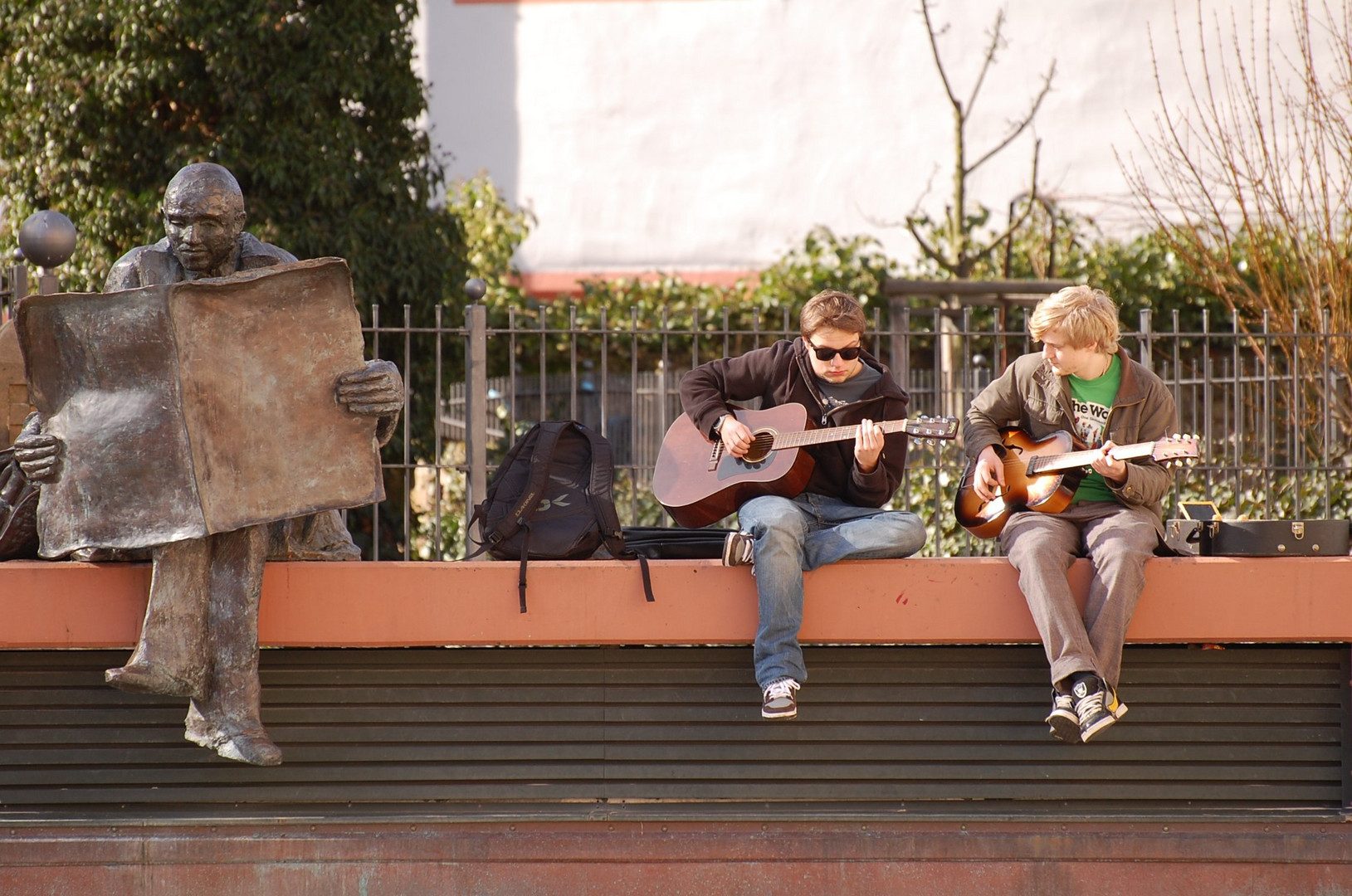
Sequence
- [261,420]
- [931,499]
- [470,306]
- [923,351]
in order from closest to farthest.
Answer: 1. [261,420]
2. [470,306]
3. [931,499]
4. [923,351]

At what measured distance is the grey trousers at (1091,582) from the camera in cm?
423

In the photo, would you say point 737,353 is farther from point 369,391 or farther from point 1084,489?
point 369,391

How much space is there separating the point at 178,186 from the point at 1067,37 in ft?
38.5

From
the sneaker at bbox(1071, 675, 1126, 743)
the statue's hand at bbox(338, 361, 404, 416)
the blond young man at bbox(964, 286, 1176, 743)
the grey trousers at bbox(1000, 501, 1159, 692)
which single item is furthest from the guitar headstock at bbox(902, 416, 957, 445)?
the statue's hand at bbox(338, 361, 404, 416)

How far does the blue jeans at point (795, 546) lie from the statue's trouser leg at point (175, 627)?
1.68 metres

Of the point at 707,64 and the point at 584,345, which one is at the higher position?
the point at 707,64

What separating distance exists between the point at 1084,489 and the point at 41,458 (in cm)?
322

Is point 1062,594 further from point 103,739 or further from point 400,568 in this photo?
point 103,739

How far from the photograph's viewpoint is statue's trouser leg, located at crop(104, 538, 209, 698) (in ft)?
13.7

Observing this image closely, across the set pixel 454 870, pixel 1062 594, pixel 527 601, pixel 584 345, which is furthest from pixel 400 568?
pixel 584 345

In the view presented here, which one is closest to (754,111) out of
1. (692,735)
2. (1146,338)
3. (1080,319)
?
(1146,338)

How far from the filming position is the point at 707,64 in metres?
14.8

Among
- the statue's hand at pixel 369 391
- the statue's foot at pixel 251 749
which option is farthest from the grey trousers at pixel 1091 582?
the statue's foot at pixel 251 749

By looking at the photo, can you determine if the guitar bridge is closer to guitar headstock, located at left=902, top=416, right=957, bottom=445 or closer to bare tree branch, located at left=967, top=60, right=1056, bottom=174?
guitar headstock, located at left=902, top=416, right=957, bottom=445
